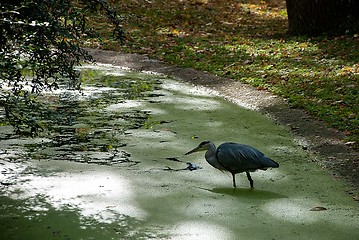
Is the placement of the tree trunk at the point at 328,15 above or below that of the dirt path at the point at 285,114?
above

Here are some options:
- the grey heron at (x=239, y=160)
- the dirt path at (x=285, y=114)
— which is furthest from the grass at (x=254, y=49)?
the grey heron at (x=239, y=160)

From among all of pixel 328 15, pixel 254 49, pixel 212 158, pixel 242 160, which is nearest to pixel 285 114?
pixel 212 158

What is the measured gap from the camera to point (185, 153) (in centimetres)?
567

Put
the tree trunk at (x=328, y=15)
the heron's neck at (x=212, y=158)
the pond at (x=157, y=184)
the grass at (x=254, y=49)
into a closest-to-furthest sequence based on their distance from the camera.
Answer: the pond at (x=157, y=184) → the heron's neck at (x=212, y=158) → the grass at (x=254, y=49) → the tree trunk at (x=328, y=15)

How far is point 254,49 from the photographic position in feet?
34.9

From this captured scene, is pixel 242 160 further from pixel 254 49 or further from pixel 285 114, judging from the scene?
pixel 254 49

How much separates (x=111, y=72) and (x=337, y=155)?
4990mm

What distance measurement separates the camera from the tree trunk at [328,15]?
1091cm

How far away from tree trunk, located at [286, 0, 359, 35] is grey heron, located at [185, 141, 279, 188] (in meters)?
6.58

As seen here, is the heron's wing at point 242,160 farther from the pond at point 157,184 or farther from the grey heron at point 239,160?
the pond at point 157,184

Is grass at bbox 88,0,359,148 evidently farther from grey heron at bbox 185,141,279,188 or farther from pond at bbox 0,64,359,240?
grey heron at bbox 185,141,279,188

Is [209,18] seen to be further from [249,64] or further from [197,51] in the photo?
[249,64]

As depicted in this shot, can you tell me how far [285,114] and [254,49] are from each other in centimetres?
376

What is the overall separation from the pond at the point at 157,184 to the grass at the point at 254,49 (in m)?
0.83
